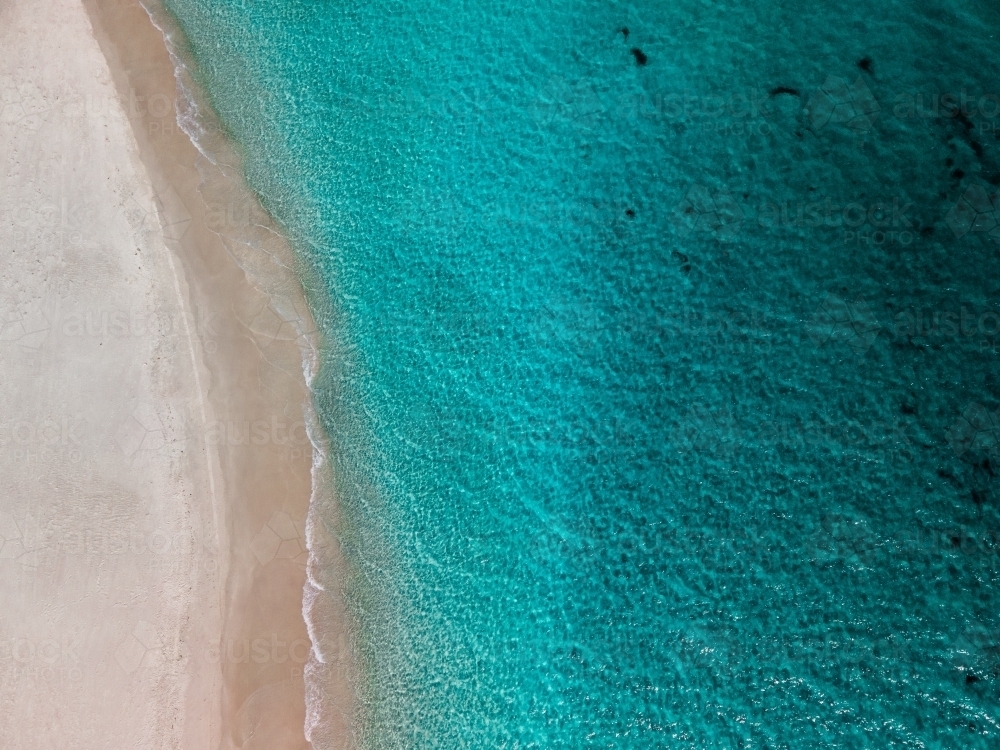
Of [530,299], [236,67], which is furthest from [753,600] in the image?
[236,67]

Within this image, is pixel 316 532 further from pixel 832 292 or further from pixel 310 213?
pixel 832 292
